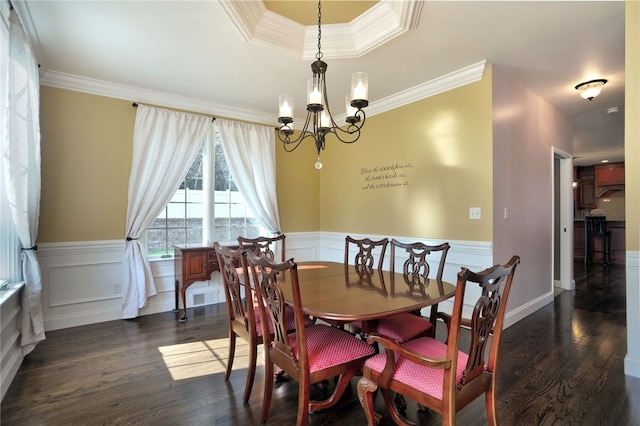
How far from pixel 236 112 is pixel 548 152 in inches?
163

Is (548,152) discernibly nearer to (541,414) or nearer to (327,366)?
(541,414)

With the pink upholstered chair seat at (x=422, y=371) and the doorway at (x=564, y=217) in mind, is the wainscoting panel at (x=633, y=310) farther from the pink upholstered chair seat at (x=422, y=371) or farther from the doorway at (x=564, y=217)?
the doorway at (x=564, y=217)

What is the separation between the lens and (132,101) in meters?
3.64

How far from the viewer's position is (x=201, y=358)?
261 cm

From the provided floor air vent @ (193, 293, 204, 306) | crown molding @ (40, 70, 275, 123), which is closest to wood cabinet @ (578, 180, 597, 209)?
crown molding @ (40, 70, 275, 123)

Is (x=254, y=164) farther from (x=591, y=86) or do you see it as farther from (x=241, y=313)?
(x=591, y=86)

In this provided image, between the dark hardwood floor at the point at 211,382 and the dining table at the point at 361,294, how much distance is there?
716mm

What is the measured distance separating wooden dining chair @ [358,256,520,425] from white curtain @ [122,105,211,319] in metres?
3.02

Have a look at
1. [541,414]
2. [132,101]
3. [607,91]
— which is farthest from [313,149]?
[541,414]

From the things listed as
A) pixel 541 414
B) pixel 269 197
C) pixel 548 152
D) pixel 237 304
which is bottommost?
pixel 541 414

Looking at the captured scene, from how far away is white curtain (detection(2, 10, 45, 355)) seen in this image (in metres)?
2.24

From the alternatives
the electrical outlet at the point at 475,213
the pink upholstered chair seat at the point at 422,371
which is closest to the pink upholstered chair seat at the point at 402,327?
the pink upholstered chair seat at the point at 422,371

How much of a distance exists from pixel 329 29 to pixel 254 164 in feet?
7.10

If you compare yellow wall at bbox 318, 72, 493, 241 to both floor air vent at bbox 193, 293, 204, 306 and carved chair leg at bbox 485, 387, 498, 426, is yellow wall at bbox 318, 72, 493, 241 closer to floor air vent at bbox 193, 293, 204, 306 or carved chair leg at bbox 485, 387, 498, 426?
carved chair leg at bbox 485, 387, 498, 426
